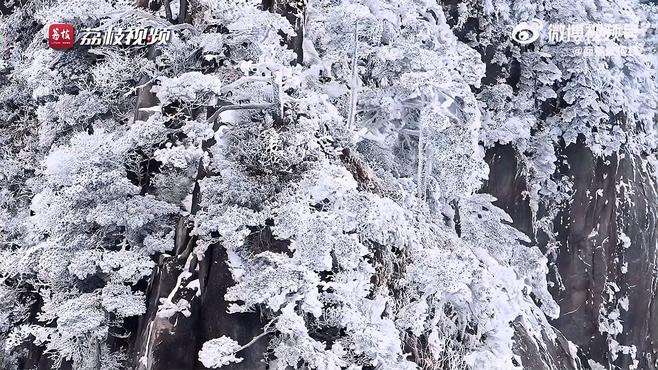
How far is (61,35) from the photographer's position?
9.69m

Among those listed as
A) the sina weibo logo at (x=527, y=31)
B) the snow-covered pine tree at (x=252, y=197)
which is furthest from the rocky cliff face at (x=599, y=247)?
the snow-covered pine tree at (x=252, y=197)

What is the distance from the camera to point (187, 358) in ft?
24.4

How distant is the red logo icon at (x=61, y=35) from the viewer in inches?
378

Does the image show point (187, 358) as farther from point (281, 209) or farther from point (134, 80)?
point (134, 80)

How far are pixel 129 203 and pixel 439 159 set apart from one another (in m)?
5.94

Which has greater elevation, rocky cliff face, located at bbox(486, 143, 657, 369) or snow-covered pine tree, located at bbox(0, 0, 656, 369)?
snow-covered pine tree, located at bbox(0, 0, 656, 369)

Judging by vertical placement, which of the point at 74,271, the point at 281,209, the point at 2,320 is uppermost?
the point at 281,209

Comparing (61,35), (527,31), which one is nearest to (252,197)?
(61,35)

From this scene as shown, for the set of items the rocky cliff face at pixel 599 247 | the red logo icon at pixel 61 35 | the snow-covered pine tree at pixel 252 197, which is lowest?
the rocky cliff face at pixel 599 247

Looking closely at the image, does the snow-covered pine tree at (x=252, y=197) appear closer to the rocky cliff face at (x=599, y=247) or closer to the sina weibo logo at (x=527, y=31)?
the rocky cliff face at (x=599, y=247)

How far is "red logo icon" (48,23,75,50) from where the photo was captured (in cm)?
961

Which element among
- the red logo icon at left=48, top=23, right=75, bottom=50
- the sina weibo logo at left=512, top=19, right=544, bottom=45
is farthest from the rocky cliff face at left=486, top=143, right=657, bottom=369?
the red logo icon at left=48, top=23, right=75, bottom=50

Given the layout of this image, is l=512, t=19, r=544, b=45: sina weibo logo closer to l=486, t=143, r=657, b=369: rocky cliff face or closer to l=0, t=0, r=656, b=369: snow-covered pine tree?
l=486, t=143, r=657, b=369: rocky cliff face

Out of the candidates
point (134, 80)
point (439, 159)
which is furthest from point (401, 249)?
point (134, 80)
